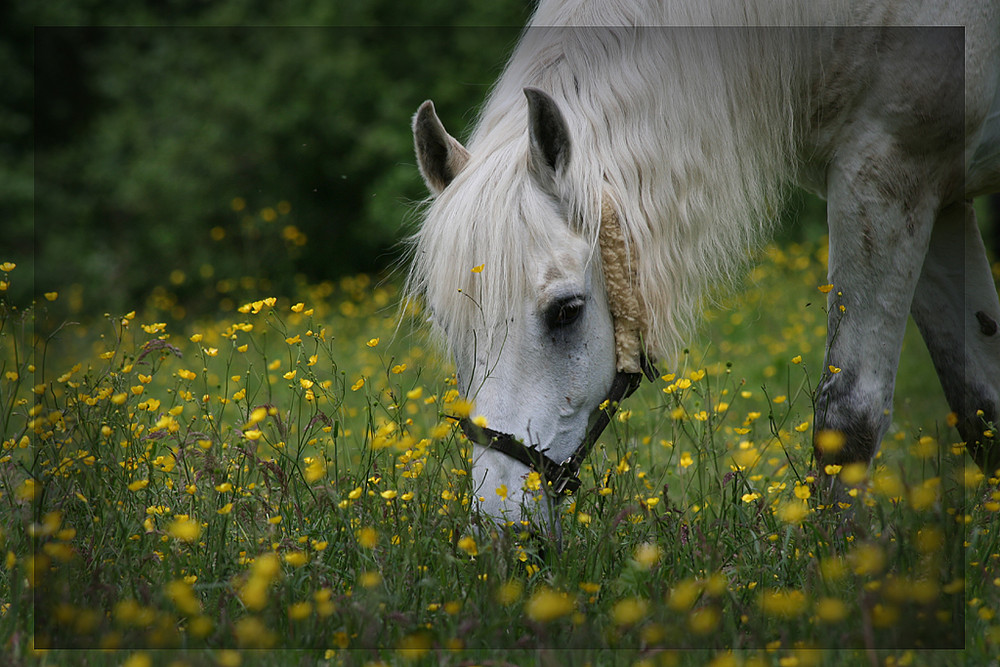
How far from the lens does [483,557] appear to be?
1.96 meters

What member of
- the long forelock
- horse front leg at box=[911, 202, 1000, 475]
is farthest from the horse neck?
horse front leg at box=[911, 202, 1000, 475]

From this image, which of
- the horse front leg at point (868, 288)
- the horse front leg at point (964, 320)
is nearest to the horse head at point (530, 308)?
the horse front leg at point (868, 288)

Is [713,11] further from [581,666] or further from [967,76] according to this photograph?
[581,666]

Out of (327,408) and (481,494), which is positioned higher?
(327,408)

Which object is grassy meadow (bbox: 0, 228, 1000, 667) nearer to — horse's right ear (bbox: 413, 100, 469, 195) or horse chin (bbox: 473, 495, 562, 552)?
horse chin (bbox: 473, 495, 562, 552)

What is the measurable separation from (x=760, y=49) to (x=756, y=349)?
160 inches

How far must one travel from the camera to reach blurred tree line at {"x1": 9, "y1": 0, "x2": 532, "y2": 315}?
9.74 m

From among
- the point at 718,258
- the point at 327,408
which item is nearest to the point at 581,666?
the point at 718,258

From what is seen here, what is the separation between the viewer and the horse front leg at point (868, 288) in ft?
8.25

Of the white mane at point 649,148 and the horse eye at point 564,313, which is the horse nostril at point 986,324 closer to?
the white mane at point 649,148

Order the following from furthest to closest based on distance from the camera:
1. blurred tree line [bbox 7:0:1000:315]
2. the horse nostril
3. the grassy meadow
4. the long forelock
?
1. blurred tree line [bbox 7:0:1000:315]
2. the horse nostril
3. the long forelock
4. the grassy meadow

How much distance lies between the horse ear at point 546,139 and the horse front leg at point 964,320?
150 centimetres

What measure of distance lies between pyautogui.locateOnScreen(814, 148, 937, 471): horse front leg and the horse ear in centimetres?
87

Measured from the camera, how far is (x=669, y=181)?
2543mm
